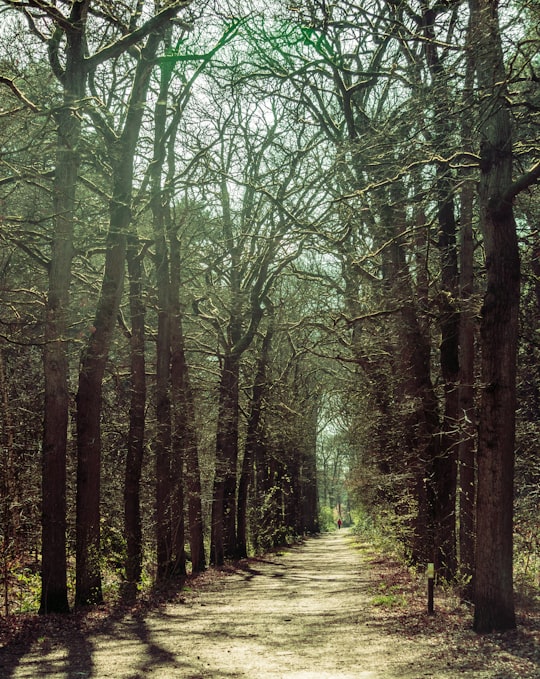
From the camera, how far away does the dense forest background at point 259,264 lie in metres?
10.4

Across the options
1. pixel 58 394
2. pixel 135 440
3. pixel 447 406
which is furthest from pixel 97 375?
pixel 447 406

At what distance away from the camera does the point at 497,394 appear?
33.3 ft

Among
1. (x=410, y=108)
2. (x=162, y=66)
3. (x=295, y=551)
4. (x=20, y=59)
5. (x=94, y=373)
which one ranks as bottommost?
(x=295, y=551)

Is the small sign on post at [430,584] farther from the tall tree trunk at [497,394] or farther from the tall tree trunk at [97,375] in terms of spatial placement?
the tall tree trunk at [97,375]

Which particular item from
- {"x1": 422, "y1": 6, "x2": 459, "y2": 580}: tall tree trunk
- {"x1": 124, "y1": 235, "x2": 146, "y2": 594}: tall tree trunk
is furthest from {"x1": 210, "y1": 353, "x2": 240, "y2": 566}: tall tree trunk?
{"x1": 422, "y1": 6, "x2": 459, "y2": 580}: tall tree trunk

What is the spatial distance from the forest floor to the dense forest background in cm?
83

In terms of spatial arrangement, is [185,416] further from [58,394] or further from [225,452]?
[225,452]

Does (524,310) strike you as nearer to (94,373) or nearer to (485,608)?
(485,608)

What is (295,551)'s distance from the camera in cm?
3566

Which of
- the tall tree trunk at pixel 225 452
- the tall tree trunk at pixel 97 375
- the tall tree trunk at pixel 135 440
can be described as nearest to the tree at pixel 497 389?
the tall tree trunk at pixel 97 375

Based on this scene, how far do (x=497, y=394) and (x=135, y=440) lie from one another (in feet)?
30.0

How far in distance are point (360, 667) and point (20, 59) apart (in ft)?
30.9

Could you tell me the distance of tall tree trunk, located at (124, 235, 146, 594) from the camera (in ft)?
53.5

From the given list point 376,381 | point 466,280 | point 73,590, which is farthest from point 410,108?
point 73,590
